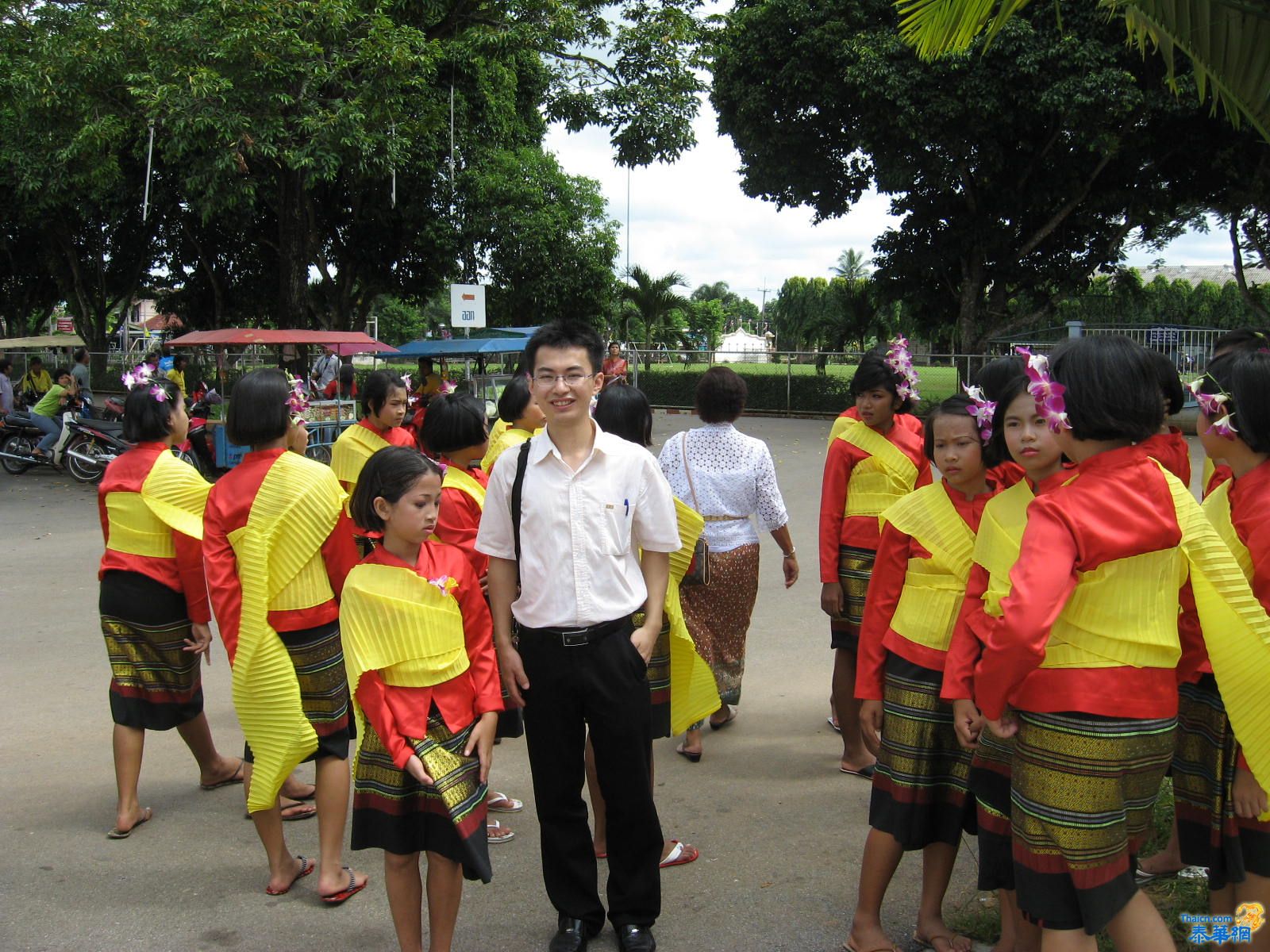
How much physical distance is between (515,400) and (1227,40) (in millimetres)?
3113

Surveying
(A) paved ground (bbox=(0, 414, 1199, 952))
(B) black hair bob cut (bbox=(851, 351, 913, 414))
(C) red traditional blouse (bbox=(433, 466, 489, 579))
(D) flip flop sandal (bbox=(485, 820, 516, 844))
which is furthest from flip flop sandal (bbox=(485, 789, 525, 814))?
(B) black hair bob cut (bbox=(851, 351, 913, 414))

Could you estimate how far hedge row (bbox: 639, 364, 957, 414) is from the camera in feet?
76.9

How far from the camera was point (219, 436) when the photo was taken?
46.0ft

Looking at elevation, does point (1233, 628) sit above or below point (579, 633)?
above

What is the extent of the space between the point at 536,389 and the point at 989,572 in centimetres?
134

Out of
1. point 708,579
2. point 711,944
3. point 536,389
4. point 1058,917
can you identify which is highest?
point 536,389

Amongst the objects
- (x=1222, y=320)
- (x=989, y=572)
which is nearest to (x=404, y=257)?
(x=989, y=572)

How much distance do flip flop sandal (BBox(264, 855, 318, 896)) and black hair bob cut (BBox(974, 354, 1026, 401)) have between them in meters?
2.77

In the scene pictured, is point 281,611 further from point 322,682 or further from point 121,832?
point 121,832

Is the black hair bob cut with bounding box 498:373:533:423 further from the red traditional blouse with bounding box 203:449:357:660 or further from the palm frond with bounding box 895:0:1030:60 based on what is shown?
the palm frond with bounding box 895:0:1030:60

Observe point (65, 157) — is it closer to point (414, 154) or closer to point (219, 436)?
point (219, 436)

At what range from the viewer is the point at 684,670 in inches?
151

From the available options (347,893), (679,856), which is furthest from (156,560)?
(679,856)

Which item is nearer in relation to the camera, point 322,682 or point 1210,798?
point 1210,798
